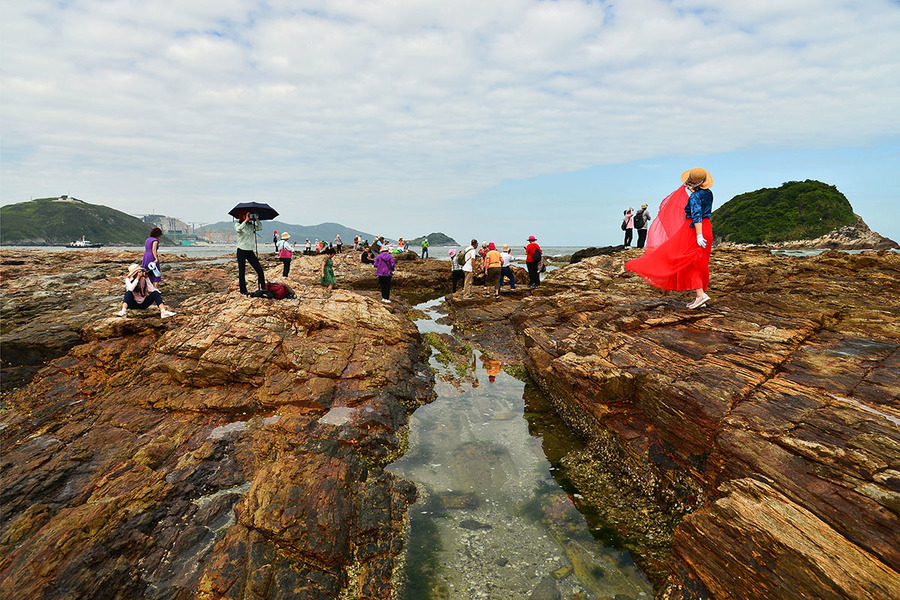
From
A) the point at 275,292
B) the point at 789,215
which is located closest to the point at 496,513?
the point at 275,292

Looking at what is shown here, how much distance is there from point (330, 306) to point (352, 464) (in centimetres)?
686

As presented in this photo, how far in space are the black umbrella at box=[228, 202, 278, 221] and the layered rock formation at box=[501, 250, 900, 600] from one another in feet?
32.7

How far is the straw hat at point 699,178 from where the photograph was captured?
8.69 m

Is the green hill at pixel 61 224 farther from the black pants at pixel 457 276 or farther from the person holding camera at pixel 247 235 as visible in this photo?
the person holding camera at pixel 247 235

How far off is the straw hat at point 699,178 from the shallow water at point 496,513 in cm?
696

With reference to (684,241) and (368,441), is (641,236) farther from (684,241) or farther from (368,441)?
(368,441)

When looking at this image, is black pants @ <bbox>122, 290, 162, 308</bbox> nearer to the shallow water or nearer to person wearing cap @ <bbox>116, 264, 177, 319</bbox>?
person wearing cap @ <bbox>116, 264, 177, 319</bbox>

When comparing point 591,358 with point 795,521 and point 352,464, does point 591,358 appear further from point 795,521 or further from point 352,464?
point 352,464

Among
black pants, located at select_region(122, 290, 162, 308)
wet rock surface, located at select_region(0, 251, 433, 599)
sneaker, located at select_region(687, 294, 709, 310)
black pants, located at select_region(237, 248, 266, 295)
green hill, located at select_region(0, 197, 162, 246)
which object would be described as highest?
green hill, located at select_region(0, 197, 162, 246)

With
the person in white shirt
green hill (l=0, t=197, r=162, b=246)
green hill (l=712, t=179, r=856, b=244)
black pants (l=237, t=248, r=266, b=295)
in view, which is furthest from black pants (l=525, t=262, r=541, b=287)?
green hill (l=0, t=197, r=162, b=246)

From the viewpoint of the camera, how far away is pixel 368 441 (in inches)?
304

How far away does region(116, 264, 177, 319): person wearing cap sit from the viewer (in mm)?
11219

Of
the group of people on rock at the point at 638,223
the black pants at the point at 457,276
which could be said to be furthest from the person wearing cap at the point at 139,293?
the group of people on rock at the point at 638,223

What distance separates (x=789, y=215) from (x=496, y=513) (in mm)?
126725
